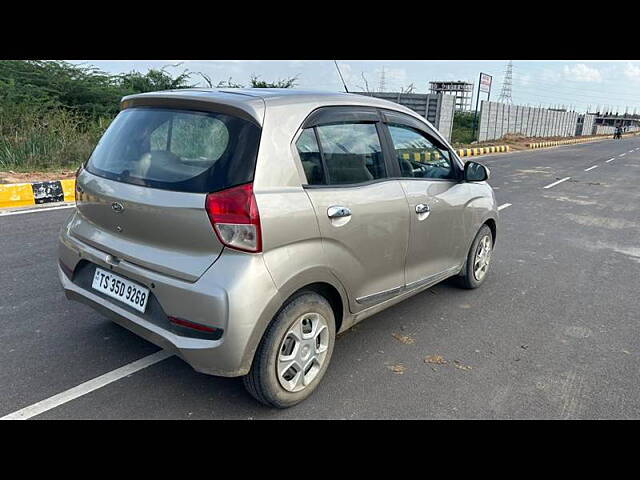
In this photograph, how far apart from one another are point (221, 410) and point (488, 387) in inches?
64.0

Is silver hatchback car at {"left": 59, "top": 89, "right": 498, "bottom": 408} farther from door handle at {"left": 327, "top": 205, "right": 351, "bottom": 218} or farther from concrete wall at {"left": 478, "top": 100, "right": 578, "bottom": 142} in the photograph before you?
concrete wall at {"left": 478, "top": 100, "right": 578, "bottom": 142}

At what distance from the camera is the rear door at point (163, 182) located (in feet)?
7.82

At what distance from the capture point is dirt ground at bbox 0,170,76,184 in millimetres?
8055

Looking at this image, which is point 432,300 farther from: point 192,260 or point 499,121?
point 499,121

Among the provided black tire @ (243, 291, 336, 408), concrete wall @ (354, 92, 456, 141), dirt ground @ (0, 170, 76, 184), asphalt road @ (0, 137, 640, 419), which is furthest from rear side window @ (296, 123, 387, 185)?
concrete wall @ (354, 92, 456, 141)

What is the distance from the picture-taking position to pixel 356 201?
2.89 m

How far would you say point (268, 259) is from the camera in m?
2.39

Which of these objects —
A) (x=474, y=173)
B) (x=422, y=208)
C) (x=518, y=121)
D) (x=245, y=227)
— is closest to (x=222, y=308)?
(x=245, y=227)

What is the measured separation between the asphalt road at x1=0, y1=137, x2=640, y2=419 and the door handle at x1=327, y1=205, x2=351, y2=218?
3.40ft

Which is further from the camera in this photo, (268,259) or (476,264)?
(476,264)

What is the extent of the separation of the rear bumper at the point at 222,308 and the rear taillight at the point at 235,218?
2.7 inches

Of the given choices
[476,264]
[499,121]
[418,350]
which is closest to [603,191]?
[476,264]
